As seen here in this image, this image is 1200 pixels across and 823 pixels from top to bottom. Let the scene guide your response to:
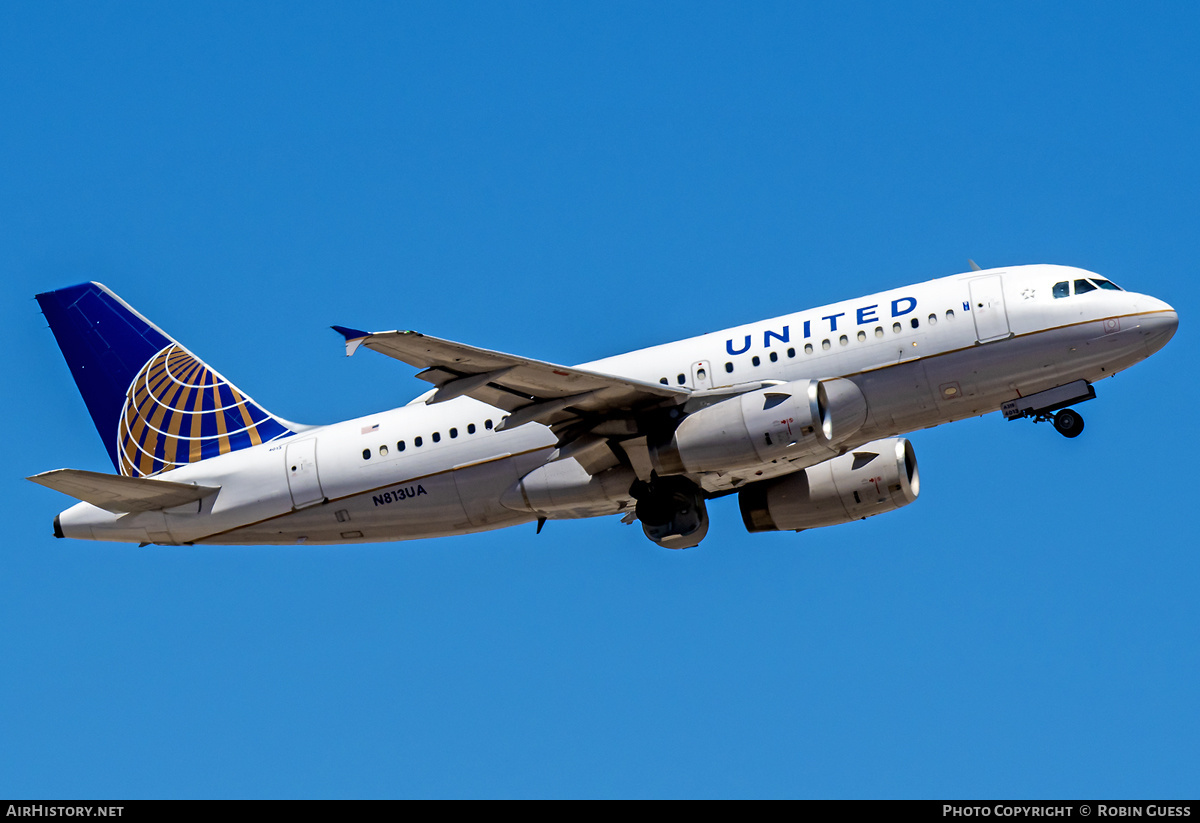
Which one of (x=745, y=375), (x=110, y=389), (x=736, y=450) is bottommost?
(x=736, y=450)

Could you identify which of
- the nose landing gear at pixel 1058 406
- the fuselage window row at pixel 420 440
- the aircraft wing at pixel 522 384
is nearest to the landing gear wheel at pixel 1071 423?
the nose landing gear at pixel 1058 406

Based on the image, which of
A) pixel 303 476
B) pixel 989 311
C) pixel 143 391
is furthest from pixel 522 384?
pixel 143 391

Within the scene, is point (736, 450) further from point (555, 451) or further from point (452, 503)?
point (452, 503)

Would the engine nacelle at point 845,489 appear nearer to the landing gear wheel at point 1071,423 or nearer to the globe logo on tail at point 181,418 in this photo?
the landing gear wheel at point 1071,423

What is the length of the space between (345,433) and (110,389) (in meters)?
8.19

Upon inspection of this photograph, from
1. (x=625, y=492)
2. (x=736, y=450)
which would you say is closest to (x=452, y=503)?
(x=625, y=492)

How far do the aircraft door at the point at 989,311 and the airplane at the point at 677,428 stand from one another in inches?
1.7

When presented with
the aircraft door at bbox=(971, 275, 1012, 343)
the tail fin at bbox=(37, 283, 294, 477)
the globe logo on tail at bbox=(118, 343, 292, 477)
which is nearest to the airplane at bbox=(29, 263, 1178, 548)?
the aircraft door at bbox=(971, 275, 1012, 343)

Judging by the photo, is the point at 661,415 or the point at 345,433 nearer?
the point at 661,415

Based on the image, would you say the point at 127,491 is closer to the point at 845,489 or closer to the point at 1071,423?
the point at 845,489

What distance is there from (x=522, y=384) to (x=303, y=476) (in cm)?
700

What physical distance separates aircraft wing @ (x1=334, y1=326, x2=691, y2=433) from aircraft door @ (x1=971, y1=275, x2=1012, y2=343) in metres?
6.51

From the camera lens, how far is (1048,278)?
33.0m

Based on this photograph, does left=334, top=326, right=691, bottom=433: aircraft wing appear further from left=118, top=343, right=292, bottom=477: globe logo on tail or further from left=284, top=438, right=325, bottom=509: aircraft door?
left=118, top=343, right=292, bottom=477: globe logo on tail
